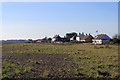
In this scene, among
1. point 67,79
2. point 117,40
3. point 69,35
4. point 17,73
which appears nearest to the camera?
point 67,79

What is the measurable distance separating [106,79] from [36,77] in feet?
13.6

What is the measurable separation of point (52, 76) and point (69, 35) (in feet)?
368

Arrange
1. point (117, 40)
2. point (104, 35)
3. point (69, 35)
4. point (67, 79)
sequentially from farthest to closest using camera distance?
point (69, 35)
point (104, 35)
point (117, 40)
point (67, 79)

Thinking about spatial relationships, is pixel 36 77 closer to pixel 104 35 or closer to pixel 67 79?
pixel 67 79

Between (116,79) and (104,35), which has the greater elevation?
(104,35)

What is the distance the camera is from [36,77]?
28.5 ft

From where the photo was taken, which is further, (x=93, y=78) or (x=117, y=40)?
(x=117, y=40)

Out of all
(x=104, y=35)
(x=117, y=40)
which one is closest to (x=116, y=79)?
(x=117, y=40)

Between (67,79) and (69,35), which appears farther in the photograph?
(69,35)

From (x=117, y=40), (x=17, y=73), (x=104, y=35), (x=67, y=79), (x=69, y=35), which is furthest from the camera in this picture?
(x=69, y=35)

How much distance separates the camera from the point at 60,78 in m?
8.50

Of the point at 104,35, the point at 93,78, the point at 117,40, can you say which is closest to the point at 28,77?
the point at 93,78

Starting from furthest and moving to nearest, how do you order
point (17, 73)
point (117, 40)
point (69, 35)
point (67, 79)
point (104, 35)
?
point (69, 35)
point (104, 35)
point (117, 40)
point (17, 73)
point (67, 79)

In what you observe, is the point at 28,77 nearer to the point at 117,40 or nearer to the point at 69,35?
the point at 117,40
